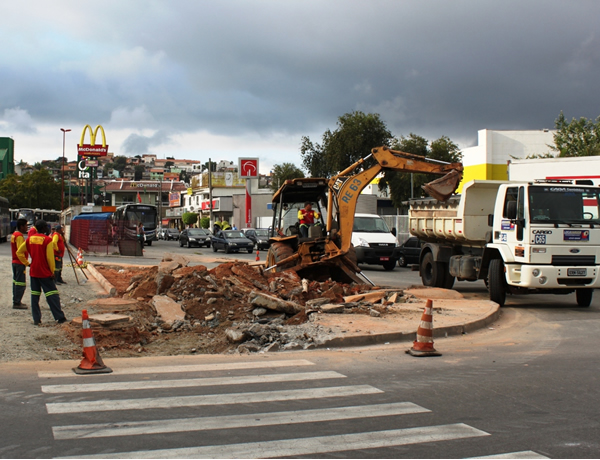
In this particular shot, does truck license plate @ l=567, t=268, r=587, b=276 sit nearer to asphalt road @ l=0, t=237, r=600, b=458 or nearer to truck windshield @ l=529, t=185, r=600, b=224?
truck windshield @ l=529, t=185, r=600, b=224

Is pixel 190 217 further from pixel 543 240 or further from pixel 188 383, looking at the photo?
pixel 188 383

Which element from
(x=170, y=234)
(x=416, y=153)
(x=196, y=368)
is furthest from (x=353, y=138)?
(x=196, y=368)

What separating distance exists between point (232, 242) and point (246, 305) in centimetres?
2897

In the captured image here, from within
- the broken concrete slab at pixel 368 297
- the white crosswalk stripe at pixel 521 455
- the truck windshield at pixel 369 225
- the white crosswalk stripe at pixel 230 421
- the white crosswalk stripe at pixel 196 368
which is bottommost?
the white crosswalk stripe at pixel 196 368

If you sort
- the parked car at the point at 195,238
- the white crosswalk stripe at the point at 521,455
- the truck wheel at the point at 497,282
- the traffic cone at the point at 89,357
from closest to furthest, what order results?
1. the white crosswalk stripe at the point at 521,455
2. the traffic cone at the point at 89,357
3. the truck wheel at the point at 497,282
4. the parked car at the point at 195,238

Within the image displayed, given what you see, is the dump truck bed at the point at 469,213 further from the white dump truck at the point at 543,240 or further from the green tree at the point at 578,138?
the green tree at the point at 578,138

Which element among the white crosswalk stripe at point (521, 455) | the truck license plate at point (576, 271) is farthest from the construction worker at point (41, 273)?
the truck license plate at point (576, 271)

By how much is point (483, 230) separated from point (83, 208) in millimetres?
49398

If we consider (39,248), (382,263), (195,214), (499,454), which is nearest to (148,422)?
(499,454)

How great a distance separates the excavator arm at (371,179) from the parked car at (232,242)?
25021mm

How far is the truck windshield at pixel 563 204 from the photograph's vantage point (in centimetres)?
1313

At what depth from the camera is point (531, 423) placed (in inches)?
216

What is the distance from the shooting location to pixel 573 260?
13039 millimetres

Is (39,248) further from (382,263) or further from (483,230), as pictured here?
(382,263)
